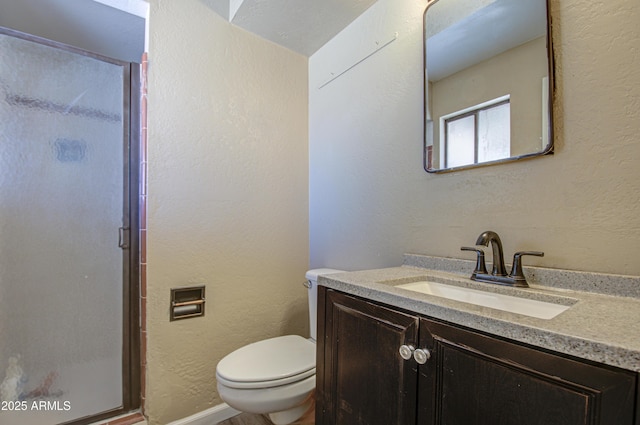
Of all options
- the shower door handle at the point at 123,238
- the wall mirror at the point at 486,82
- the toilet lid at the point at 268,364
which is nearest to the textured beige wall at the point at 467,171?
the wall mirror at the point at 486,82

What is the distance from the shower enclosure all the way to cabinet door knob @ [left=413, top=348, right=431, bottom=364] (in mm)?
1416

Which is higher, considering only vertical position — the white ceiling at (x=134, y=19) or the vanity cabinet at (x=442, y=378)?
the white ceiling at (x=134, y=19)

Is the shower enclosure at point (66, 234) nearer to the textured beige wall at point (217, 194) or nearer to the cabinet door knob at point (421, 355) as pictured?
the textured beige wall at point (217, 194)

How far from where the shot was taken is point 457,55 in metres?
1.18

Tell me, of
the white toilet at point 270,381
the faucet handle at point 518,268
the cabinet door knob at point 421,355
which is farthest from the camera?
the white toilet at point 270,381

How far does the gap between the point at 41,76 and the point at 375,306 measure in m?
1.76

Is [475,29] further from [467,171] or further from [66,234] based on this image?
[66,234]

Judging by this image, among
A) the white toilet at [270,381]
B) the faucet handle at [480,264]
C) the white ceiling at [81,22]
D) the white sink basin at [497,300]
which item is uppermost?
the white ceiling at [81,22]

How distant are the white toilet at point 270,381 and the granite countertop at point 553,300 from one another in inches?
19.7

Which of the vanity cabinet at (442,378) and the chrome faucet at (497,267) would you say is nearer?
the vanity cabinet at (442,378)

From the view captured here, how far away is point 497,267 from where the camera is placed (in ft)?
3.15

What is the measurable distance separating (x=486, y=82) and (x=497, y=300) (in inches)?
30.7

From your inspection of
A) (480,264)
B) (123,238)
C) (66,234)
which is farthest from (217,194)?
(480,264)

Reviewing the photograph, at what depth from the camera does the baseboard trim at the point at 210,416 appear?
1485 millimetres
